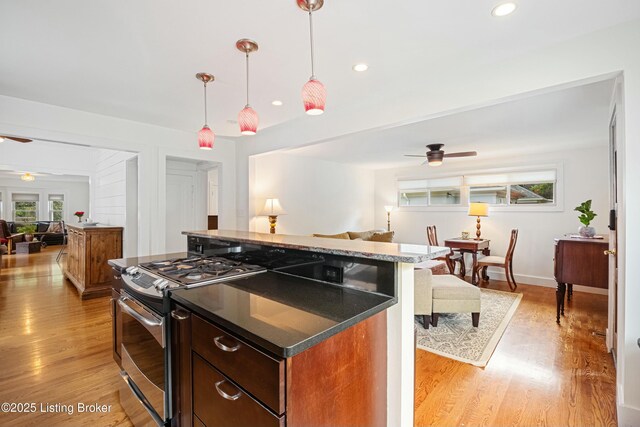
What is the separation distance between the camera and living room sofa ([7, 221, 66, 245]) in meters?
9.58

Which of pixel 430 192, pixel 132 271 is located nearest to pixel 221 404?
pixel 132 271

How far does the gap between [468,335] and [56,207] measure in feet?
44.5

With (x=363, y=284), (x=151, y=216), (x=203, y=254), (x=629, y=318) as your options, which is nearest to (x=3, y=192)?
(x=151, y=216)

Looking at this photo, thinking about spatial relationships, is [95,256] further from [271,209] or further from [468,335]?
[468,335]

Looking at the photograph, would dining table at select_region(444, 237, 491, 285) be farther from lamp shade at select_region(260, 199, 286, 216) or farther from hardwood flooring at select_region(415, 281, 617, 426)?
lamp shade at select_region(260, 199, 286, 216)

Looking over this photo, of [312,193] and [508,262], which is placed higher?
[312,193]

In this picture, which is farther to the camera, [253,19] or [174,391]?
[253,19]

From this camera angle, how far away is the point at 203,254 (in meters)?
2.54

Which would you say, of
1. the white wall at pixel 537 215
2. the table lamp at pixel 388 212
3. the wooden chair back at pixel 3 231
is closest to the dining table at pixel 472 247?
the white wall at pixel 537 215

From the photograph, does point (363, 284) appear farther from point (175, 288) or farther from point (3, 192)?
point (3, 192)

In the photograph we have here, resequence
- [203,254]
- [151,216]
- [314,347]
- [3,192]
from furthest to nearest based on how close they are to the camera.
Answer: [3,192]
[151,216]
[203,254]
[314,347]

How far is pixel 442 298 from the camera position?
10.4 ft

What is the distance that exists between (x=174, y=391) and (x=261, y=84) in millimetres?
2321

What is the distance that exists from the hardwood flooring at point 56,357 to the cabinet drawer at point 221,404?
99cm
